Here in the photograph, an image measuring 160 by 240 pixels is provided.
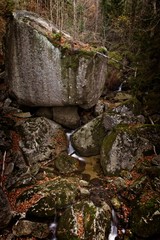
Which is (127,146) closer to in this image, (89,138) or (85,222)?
(89,138)

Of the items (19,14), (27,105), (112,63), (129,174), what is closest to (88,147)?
(129,174)

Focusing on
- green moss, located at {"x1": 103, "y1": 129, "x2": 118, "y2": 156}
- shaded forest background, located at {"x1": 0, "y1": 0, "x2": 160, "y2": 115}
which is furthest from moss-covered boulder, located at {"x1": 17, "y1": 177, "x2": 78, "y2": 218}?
shaded forest background, located at {"x1": 0, "y1": 0, "x2": 160, "y2": 115}

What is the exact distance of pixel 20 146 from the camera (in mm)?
11969

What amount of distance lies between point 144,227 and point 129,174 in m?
2.83

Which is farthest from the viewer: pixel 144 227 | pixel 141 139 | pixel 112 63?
pixel 112 63

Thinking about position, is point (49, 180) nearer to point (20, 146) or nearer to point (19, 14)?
point (20, 146)

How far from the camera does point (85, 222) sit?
26.7 feet

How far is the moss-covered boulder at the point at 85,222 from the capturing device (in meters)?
7.86

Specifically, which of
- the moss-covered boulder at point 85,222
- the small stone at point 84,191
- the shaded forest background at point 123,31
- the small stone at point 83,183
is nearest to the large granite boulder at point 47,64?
the shaded forest background at point 123,31

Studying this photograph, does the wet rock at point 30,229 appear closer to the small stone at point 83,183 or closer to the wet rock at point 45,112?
→ the small stone at point 83,183

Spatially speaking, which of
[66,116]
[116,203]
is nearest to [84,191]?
[116,203]

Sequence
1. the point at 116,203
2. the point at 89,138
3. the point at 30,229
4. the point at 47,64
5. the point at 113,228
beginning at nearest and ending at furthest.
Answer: the point at 30,229
the point at 113,228
the point at 116,203
the point at 47,64
the point at 89,138

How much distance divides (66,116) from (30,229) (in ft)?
23.6

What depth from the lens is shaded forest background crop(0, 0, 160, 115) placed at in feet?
32.5
